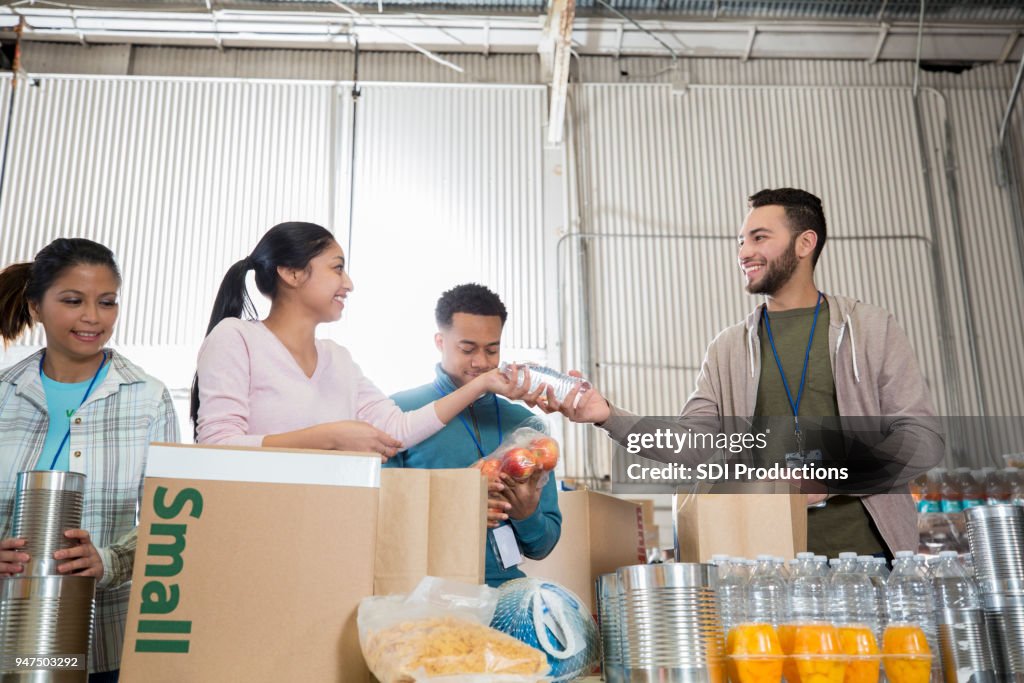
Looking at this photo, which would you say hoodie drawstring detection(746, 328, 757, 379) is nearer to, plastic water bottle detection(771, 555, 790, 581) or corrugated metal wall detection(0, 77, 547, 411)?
plastic water bottle detection(771, 555, 790, 581)

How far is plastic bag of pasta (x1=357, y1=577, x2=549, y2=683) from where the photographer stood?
4.19 ft

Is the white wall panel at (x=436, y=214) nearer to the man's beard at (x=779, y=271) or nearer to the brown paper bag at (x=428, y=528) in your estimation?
the man's beard at (x=779, y=271)

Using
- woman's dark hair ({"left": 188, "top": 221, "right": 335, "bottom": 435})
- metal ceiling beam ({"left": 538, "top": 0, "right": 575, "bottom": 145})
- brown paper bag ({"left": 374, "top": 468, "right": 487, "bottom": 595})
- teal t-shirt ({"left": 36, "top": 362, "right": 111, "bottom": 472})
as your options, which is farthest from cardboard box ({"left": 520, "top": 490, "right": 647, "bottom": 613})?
metal ceiling beam ({"left": 538, "top": 0, "right": 575, "bottom": 145})

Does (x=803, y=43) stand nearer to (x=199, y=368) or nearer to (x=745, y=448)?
(x=745, y=448)

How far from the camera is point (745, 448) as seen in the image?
2406 millimetres

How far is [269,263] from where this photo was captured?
224cm

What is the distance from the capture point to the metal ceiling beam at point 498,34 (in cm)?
630

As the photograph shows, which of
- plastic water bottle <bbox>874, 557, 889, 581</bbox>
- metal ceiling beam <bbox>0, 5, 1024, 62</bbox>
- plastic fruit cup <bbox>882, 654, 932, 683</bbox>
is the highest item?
metal ceiling beam <bbox>0, 5, 1024, 62</bbox>

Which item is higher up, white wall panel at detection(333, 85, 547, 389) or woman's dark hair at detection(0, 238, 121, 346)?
white wall panel at detection(333, 85, 547, 389)

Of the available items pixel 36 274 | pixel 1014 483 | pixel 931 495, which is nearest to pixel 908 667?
pixel 36 274

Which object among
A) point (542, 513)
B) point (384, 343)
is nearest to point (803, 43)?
point (384, 343)

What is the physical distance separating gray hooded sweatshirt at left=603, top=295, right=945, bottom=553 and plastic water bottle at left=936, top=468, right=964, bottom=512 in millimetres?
2275

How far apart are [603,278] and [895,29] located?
2.99 meters

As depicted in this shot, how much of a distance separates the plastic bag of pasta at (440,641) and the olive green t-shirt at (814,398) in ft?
3.48
